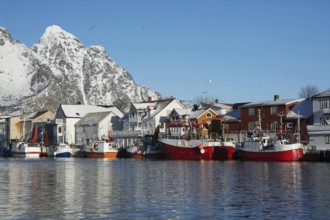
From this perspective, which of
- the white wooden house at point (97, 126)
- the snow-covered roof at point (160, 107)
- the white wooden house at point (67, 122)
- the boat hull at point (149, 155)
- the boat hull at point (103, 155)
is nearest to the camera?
the boat hull at point (149, 155)

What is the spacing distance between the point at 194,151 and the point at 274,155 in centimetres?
1726

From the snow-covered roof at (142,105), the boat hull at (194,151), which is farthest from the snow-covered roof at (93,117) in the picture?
the boat hull at (194,151)

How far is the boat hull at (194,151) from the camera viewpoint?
10662 cm

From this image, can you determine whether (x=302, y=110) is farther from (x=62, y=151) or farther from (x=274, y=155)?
(x=62, y=151)

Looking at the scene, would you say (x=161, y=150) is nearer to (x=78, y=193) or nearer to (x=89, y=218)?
(x=78, y=193)

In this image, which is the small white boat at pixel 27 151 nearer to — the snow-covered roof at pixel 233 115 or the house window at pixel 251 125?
the snow-covered roof at pixel 233 115

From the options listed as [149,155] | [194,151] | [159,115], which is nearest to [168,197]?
[194,151]

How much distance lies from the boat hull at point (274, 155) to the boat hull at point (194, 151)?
4.85 metres

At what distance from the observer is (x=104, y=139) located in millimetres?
142125

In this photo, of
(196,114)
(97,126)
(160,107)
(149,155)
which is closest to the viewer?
(149,155)

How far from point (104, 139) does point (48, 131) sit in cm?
3422

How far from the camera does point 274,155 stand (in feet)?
314

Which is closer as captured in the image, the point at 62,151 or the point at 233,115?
the point at 233,115

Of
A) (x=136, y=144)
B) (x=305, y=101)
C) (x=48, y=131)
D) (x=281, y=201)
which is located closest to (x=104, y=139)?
(x=136, y=144)
